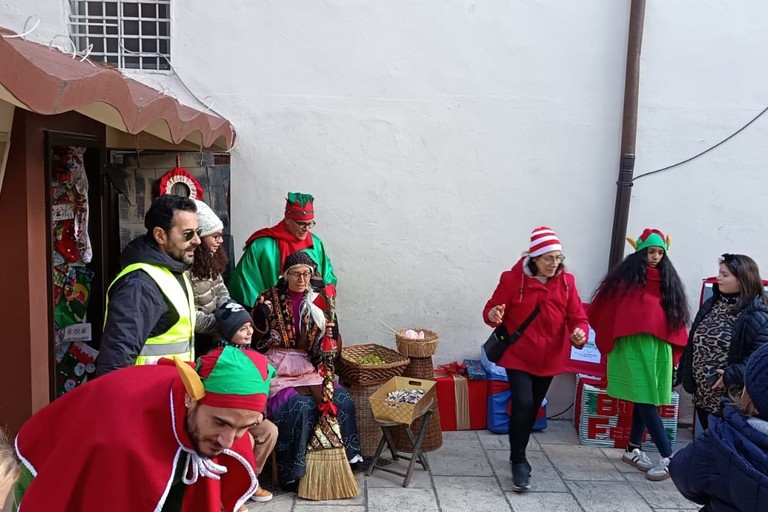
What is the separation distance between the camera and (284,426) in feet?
14.8

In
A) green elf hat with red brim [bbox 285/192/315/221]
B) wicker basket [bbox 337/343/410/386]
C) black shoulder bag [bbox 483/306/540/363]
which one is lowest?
wicker basket [bbox 337/343/410/386]

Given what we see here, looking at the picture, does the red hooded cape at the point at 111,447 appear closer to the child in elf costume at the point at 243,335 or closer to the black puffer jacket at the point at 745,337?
the child in elf costume at the point at 243,335

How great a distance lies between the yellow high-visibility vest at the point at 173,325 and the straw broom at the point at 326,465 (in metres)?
1.26

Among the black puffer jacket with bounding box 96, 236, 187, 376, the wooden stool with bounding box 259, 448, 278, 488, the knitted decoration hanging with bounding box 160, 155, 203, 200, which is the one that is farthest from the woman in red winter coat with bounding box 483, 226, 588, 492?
the knitted decoration hanging with bounding box 160, 155, 203, 200

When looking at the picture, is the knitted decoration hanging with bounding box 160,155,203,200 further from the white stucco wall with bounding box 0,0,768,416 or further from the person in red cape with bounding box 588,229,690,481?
the person in red cape with bounding box 588,229,690,481

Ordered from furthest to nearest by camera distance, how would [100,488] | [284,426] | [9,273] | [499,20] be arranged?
[499,20]
[284,426]
[9,273]
[100,488]

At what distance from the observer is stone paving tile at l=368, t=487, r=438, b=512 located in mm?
4375

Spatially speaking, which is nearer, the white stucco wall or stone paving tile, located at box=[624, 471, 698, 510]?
stone paving tile, located at box=[624, 471, 698, 510]

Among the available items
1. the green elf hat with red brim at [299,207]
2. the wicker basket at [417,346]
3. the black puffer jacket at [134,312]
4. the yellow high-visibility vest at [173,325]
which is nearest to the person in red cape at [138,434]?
the black puffer jacket at [134,312]

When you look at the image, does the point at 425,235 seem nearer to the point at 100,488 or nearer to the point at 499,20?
the point at 499,20

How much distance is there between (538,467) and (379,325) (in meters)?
1.76

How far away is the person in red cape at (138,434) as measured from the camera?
197 cm

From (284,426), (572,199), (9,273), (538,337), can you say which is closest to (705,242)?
(572,199)

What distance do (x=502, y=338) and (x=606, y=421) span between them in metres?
1.50
